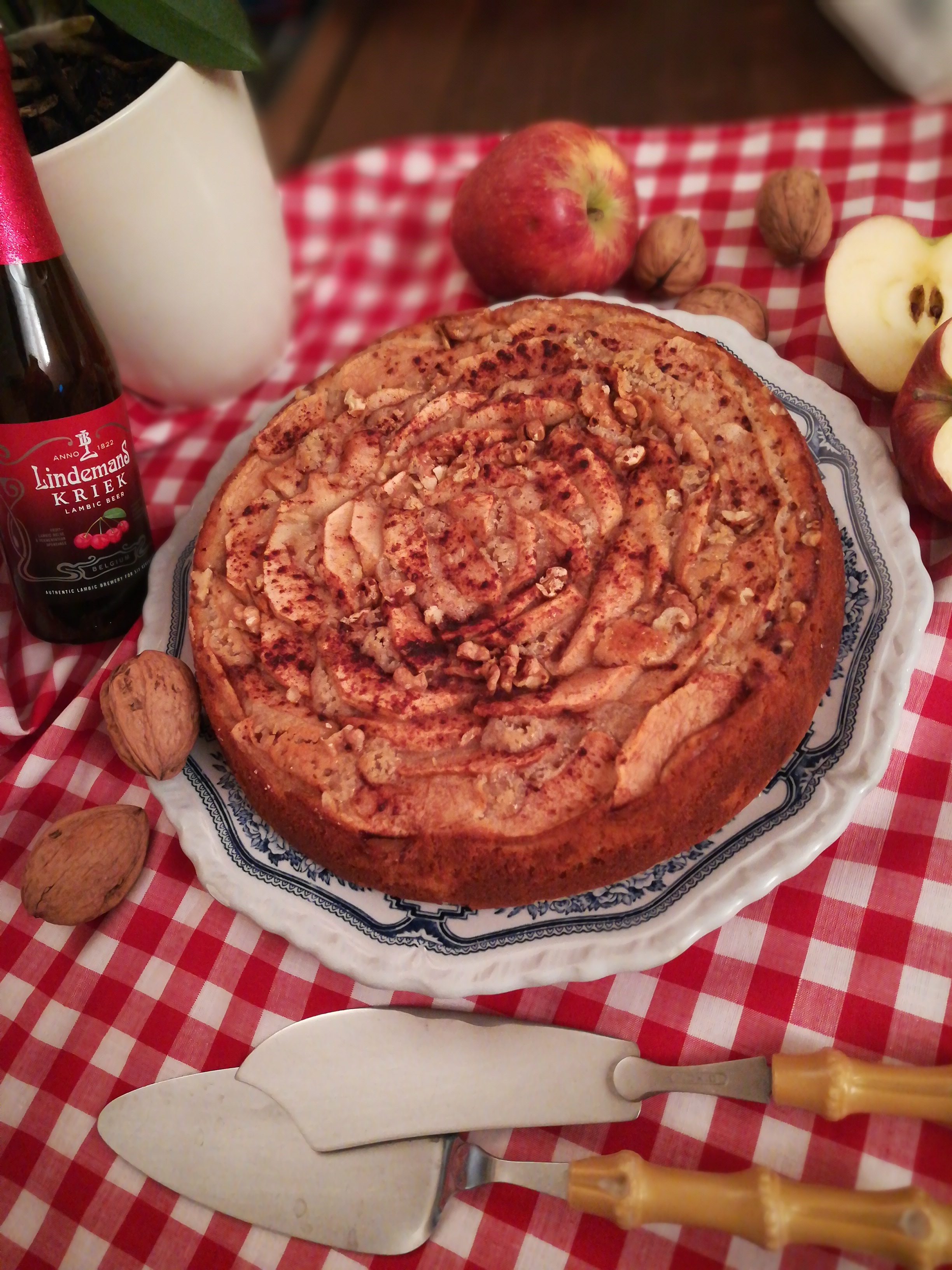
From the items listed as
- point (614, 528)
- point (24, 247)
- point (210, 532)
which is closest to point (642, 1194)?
point (614, 528)

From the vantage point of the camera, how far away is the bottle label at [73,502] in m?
1.45

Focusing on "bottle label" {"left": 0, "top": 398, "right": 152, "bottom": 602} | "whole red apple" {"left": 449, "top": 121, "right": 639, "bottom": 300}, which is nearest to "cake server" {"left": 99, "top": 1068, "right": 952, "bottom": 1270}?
"bottle label" {"left": 0, "top": 398, "right": 152, "bottom": 602}

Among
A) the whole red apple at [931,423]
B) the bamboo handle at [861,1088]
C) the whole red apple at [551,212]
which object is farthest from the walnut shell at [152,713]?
the whole red apple at [931,423]

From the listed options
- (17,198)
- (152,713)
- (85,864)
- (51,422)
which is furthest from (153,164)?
(85,864)

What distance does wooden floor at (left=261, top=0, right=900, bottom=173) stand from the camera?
10.00 feet

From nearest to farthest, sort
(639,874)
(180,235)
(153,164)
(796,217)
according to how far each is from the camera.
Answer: (639,874) < (153,164) < (180,235) < (796,217)

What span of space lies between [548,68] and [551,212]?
1.94 m

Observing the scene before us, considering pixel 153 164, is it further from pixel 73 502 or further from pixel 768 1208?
pixel 768 1208

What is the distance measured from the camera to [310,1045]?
1231mm

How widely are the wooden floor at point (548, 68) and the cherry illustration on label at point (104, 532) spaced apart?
85.5 inches

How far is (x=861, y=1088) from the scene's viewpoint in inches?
42.1

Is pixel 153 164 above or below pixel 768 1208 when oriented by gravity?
above

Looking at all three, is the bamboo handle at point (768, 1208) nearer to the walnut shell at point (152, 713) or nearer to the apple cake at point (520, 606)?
the apple cake at point (520, 606)

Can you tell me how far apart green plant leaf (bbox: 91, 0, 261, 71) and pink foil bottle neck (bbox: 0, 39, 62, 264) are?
0.24m
